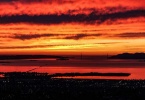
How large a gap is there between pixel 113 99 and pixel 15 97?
12.9 metres

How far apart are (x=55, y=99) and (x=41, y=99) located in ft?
6.00

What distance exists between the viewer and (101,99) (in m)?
49.0

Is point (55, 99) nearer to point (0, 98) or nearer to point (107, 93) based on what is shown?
point (0, 98)

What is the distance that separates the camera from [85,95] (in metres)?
53.2

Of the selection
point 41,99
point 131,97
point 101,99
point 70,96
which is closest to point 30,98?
point 41,99

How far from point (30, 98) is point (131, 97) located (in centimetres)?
1373

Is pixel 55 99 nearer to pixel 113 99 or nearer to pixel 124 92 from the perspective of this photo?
pixel 113 99

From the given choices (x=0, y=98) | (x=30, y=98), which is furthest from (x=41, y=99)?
(x=0, y=98)

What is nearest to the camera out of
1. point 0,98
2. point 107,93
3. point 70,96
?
point 0,98

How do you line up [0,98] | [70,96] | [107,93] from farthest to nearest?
→ 1. [107,93]
2. [70,96]
3. [0,98]

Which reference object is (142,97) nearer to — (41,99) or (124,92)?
(124,92)

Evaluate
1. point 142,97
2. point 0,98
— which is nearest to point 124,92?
point 142,97

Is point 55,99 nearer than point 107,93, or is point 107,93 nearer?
point 55,99

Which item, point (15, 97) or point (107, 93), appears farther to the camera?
point (107, 93)
